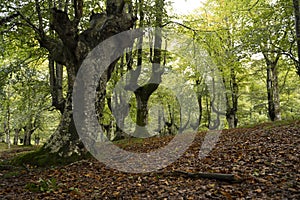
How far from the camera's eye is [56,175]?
6727mm

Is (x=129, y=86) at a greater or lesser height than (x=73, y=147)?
greater

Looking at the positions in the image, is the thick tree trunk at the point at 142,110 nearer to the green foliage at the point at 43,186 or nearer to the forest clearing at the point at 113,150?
the forest clearing at the point at 113,150

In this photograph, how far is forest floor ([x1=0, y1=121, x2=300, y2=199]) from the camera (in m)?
4.44

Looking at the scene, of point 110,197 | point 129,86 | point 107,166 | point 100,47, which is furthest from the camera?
point 129,86

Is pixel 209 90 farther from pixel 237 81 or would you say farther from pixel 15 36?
pixel 15 36

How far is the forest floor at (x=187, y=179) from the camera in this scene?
4.44 meters

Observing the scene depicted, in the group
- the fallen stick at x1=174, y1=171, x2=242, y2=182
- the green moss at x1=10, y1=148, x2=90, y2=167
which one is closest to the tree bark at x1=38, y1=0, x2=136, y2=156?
the green moss at x1=10, y1=148, x2=90, y2=167

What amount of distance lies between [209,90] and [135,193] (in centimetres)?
2000

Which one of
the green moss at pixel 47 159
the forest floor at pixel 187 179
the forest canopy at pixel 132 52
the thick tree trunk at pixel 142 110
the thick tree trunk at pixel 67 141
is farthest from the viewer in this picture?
the thick tree trunk at pixel 142 110

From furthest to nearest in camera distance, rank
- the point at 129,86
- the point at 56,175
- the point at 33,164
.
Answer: the point at 129,86 < the point at 33,164 < the point at 56,175

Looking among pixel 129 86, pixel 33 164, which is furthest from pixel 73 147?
pixel 129 86

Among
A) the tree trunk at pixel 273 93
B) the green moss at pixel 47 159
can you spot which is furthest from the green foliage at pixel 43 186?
the tree trunk at pixel 273 93

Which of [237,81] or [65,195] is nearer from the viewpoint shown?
[65,195]

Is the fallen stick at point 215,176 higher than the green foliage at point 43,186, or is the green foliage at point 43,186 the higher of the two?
the fallen stick at point 215,176
